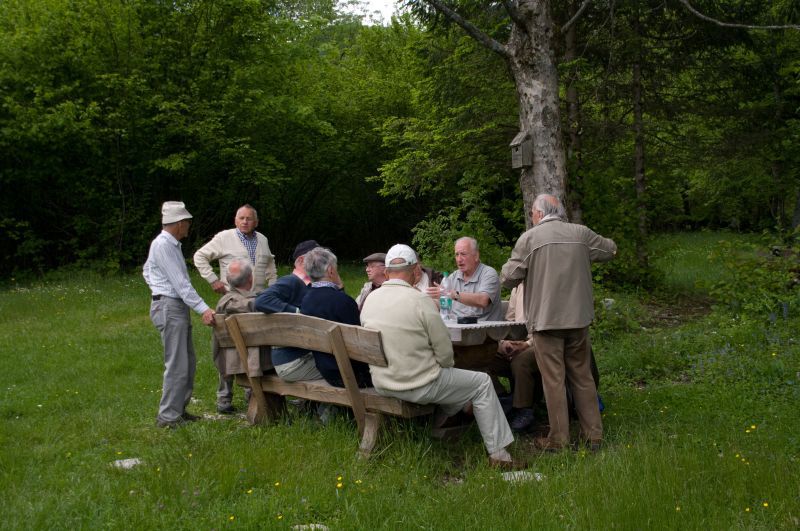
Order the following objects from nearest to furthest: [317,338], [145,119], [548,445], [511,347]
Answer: [317,338]
[548,445]
[511,347]
[145,119]

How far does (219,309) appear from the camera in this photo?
22.8ft

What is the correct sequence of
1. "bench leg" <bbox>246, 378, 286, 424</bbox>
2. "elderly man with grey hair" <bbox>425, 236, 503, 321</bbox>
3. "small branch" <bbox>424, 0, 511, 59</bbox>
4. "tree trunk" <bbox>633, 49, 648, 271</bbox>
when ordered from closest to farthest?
"bench leg" <bbox>246, 378, 286, 424</bbox> → "elderly man with grey hair" <bbox>425, 236, 503, 321</bbox> → "small branch" <bbox>424, 0, 511, 59</bbox> → "tree trunk" <bbox>633, 49, 648, 271</bbox>

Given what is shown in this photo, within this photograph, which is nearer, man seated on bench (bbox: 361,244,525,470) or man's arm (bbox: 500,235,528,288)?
man seated on bench (bbox: 361,244,525,470)

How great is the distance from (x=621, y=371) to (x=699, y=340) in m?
1.21

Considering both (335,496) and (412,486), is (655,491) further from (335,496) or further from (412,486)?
(335,496)

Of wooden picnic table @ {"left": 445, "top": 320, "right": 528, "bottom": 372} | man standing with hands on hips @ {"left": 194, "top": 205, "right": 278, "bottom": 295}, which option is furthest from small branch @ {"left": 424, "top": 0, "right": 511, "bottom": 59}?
wooden picnic table @ {"left": 445, "top": 320, "right": 528, "bottom": 372}

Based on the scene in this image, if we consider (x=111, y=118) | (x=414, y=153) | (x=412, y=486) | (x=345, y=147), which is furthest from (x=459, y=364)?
(x=345, y=147)

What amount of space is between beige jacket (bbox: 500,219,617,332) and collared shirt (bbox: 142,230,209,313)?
265 cm

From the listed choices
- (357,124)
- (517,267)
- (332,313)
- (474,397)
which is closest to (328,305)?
(332,313)

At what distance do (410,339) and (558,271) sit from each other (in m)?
1.26

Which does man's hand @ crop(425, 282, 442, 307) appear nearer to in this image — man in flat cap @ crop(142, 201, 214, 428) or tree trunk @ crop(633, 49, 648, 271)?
man in flat cap @ crop(142, 201, 214, 428)

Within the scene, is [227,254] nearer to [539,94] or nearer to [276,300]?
[276,300]

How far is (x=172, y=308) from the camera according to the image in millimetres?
6477

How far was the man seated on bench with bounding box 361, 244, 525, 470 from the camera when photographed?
500cm
